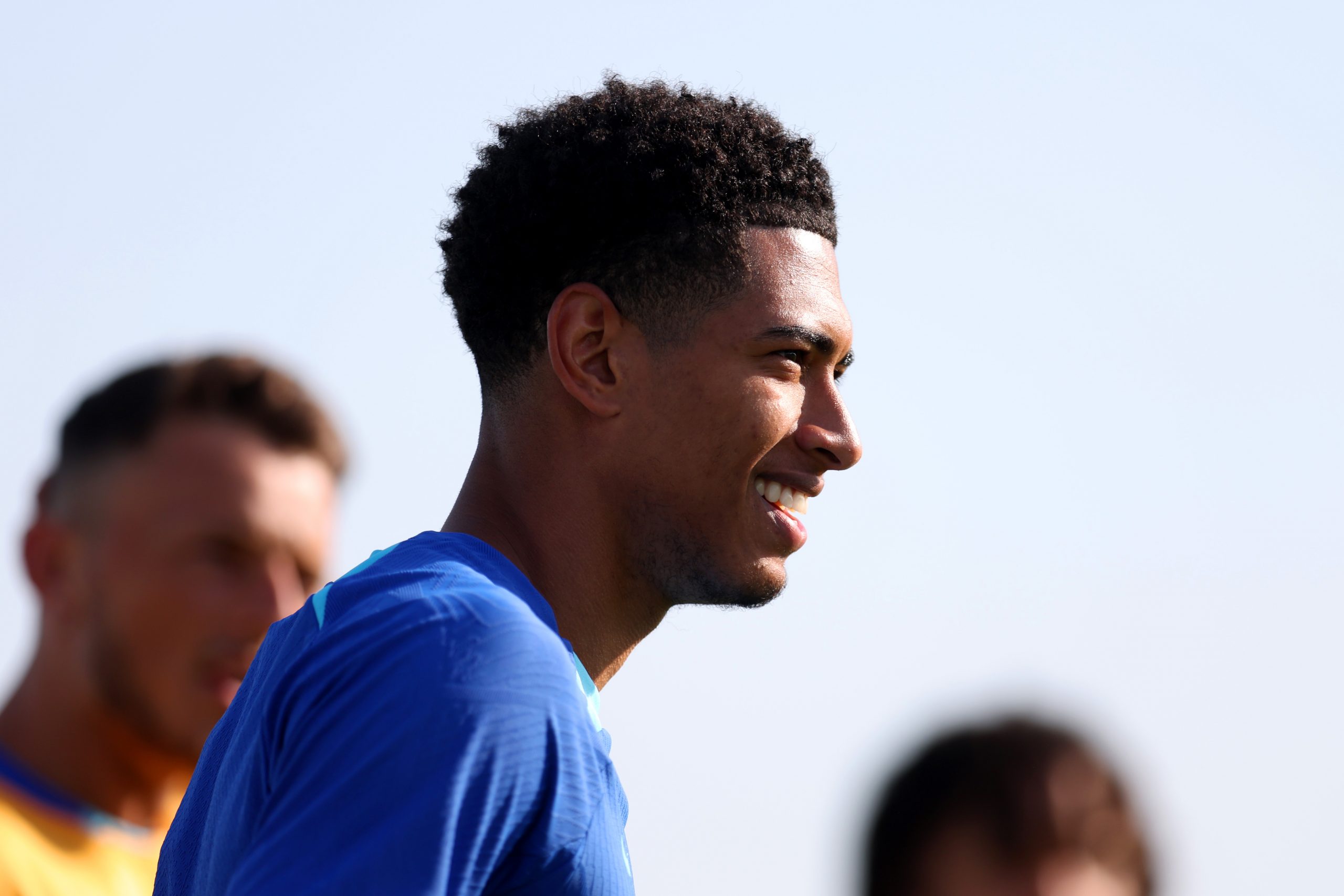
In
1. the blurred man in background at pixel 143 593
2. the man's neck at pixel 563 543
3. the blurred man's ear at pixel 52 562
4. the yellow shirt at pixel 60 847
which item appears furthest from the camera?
the blurred man's ear at pixel 52 562

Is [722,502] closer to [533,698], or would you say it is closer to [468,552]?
[468,552]

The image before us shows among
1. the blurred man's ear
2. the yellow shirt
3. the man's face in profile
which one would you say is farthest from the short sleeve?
the blurred man's ear

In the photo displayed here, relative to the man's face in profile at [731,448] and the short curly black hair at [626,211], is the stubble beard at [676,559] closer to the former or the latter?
the man's face in profile at [731,448]

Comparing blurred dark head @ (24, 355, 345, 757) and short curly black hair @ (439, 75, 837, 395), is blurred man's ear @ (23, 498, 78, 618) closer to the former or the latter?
blurred dark head @ (24, 355, 345, 757)

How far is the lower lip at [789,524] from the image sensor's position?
3027 millimetres

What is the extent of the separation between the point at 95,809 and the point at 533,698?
305 centimetres

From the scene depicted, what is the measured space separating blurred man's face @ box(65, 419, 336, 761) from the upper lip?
2610mm

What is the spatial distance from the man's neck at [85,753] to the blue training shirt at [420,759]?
253 centimetres

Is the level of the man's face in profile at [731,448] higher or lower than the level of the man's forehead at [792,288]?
lower

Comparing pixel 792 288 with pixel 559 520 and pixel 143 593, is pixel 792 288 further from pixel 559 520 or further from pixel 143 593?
pixel 143 593

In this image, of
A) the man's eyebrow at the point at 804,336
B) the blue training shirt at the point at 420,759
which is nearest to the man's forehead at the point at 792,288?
the man's eyebrow at the point at 804,336

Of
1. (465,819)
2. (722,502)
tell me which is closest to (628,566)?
(722,502)

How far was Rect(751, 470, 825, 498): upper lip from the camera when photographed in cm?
301

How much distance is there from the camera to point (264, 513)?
17.5 feet
